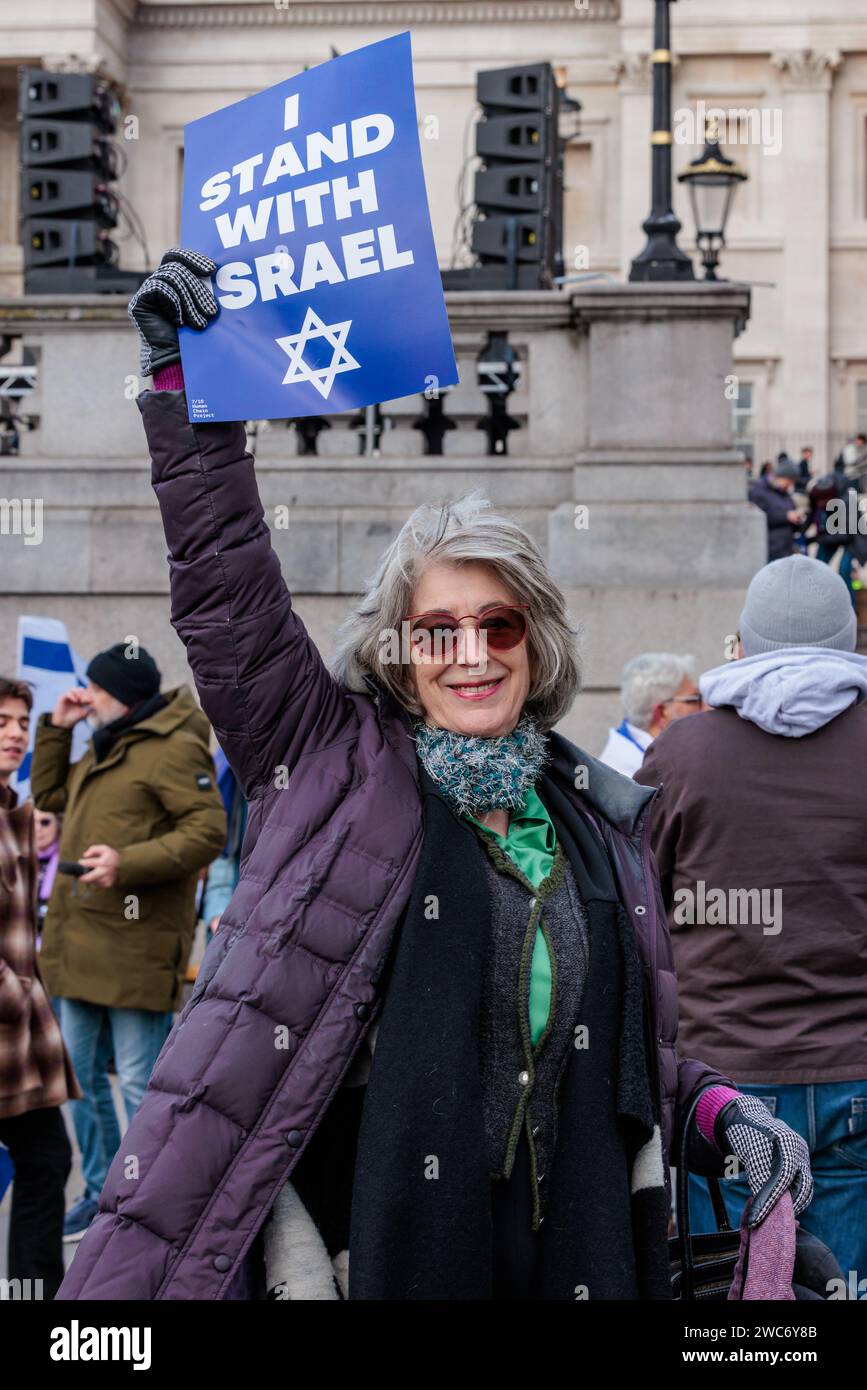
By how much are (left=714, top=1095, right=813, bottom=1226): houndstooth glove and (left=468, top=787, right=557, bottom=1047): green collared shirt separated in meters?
0.34

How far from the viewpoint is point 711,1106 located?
255 centimetres

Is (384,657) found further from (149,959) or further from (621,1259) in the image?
(149,959)

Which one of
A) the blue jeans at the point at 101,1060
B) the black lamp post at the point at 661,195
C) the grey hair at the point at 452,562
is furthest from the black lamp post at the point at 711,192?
the grey hair at the point at 452,562

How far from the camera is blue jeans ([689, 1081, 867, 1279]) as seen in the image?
3.57 meters

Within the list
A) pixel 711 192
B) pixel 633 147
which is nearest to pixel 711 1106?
pixel 711 192

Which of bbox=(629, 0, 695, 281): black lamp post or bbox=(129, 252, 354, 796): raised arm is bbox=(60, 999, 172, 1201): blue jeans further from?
bbox=(629, 0, 695, 281): black lamp post

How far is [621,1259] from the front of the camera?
7.64 ft

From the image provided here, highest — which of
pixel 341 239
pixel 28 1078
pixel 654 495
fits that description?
pixel 654 495

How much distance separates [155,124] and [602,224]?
10480 millimetres

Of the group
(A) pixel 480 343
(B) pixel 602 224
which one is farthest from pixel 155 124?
(A) pixel 480 343

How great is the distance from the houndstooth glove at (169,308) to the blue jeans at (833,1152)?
197 cm

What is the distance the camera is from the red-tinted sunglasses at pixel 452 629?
253 centimetres

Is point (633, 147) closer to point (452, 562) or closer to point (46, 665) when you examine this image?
point (46, 665)

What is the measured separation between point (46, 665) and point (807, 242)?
32.5 m
